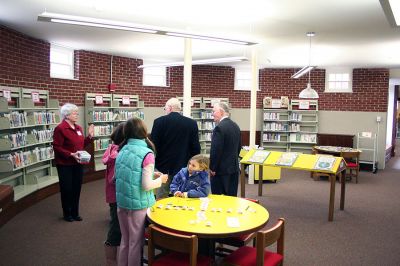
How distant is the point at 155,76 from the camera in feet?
36.6

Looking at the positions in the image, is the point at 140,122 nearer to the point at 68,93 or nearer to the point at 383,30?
the point at 383,30

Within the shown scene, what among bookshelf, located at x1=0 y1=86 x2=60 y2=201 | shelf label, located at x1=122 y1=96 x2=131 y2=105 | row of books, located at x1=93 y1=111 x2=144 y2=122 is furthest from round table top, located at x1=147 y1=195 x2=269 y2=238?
shelf label, located at x1=122 y1=96 x2=131 y2=105

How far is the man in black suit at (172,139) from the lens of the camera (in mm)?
4516

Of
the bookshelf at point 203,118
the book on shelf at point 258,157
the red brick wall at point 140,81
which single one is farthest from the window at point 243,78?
the book on shelf at point 258,157

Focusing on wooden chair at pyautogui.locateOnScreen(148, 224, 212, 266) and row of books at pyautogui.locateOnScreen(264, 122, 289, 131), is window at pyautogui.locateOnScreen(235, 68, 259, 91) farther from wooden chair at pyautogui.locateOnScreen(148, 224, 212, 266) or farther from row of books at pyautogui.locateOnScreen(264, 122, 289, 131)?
wooden chair at pyautogui.locateOnScreen(148, 224, 212, 266)

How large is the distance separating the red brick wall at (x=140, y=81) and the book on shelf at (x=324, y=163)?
5.55 metres

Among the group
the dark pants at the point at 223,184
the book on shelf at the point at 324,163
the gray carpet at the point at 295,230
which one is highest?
the book on shelf at the point at 324,163

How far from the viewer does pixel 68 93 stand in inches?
341

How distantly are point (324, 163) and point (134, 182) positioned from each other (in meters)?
4.03

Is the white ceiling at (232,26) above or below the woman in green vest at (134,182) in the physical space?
above

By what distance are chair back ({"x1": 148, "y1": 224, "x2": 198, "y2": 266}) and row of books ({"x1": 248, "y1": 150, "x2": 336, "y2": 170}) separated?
387 cm

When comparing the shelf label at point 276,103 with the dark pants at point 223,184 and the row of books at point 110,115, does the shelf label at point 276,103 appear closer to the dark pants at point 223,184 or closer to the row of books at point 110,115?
the row of books at point 110,115

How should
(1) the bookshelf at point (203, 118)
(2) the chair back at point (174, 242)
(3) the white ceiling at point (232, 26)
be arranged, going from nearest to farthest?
(2) the chair back at point (174, 242) < (3) the white ceiling at point (232, 26) < (1) the bookshelf at point (203, 118)

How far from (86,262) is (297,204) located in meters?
4.17
